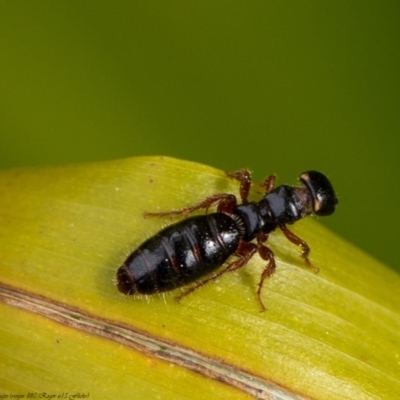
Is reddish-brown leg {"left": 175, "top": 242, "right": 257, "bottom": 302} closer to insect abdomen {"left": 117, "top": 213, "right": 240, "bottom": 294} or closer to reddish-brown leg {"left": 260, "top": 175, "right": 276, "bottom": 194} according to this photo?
insect abdomen {"left": 117, "top": 213, "right": 240, "bottom": 294}

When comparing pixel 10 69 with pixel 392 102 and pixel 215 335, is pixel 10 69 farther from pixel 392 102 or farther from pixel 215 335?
pixel 392 102

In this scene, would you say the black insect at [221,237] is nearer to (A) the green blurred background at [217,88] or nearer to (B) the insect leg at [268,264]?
(B) the insect leg at [268,264]

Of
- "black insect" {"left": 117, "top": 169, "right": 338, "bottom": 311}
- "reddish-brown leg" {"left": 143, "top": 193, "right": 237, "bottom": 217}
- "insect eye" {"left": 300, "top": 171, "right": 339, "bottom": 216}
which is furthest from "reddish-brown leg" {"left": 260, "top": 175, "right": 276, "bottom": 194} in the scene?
"reddish-brown leg" {"left": 143, "top": 193, "right": 237, "bottom": 217}

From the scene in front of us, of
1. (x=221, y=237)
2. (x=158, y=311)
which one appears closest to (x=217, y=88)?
(x=221, y=237)

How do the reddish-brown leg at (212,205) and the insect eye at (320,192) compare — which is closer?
the reddish-brown leg at (212,205)

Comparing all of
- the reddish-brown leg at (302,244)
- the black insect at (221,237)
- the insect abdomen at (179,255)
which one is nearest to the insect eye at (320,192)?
the black insect at (221,237)

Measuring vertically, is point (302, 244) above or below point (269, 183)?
below

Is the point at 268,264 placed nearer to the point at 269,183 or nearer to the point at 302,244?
the point at 302,244
